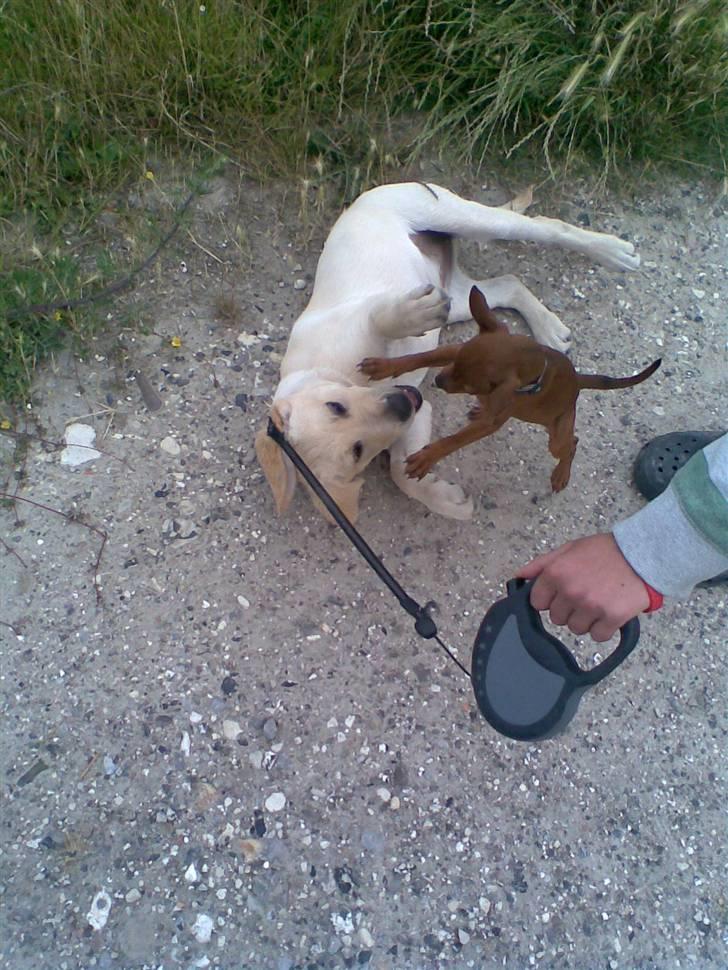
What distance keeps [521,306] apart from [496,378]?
1.13m

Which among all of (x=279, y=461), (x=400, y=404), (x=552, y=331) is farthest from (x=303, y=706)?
(x=552, y=331)

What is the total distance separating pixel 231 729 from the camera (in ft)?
7.72

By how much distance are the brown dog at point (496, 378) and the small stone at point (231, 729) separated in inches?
37.5

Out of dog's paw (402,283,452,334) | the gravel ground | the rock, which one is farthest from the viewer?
the rock

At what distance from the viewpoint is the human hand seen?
1.55 meters

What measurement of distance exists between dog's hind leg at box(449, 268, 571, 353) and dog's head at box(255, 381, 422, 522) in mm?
850

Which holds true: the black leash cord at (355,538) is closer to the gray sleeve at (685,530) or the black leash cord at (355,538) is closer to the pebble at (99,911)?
the gray sleeve at (685,530)

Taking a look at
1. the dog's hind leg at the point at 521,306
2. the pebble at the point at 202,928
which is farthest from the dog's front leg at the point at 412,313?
the pebble at the point at 202,928

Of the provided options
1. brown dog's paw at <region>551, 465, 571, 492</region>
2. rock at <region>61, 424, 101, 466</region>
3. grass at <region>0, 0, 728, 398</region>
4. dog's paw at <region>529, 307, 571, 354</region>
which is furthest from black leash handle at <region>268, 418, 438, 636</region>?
grass at <region>0, 0, 728, 398</region>

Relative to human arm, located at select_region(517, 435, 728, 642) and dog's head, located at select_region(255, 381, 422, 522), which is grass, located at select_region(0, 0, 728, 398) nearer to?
dog's head, located at select_region(255, 381, 422, 522)

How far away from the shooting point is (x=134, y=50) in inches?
128

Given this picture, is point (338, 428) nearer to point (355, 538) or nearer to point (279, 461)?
point (279, 461)

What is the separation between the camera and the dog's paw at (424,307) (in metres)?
2.40

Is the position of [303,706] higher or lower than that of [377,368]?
lower
